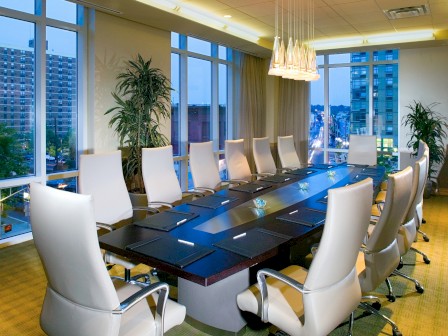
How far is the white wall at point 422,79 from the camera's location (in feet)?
24.3

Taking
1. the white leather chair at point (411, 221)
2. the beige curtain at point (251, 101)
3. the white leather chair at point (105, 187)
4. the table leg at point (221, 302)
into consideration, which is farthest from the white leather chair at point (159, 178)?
the beige curtain at point (251, 101)

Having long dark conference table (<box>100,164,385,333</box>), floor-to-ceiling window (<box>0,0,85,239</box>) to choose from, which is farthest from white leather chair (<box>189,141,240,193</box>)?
floor-to-ceiling window (<box>0,0,85,239</box>)

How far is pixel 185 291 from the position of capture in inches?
104

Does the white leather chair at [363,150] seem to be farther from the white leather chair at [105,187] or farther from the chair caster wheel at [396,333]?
the white leather chair at [105,187]

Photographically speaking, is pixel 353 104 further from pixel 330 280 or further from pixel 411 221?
pixel 330 280

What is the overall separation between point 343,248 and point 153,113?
177 inches

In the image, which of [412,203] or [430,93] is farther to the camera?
[430,93]

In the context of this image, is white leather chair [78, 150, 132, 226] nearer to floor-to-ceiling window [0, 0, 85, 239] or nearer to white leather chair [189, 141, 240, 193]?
white leather chair [189, 141, 240, 193]

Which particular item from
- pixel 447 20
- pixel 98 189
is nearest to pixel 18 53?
pixel 98 189

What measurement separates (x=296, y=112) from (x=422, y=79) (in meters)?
2.51

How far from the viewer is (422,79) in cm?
756

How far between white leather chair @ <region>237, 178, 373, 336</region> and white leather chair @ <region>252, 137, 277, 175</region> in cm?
353

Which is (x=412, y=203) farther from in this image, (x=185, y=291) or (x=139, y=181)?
(x=139, y=181)

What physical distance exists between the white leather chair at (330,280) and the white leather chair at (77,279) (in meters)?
0.57
